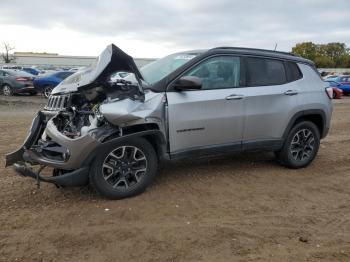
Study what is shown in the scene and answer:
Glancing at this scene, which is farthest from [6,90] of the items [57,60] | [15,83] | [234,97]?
[57,60]

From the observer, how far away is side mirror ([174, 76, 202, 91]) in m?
5.38

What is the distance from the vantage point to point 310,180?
6.37 meters

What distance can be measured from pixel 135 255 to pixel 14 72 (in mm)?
19286

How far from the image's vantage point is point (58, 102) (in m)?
5.41

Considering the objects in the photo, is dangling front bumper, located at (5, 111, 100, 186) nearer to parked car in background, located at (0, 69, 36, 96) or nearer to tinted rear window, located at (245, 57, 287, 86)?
tinted rear window, located at (245, 57, 287, 86)

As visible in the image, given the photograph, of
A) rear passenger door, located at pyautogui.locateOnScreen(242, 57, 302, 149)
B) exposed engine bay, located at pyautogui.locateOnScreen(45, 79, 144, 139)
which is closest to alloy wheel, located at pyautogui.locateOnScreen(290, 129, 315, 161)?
rear passenger door, located at pyautogui.locateOnScreen(242, 57, 302, 149)

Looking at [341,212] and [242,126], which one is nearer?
[341,212]

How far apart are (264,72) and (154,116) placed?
215 cm

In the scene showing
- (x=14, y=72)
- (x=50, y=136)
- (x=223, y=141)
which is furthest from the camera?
(x=14, y=72)

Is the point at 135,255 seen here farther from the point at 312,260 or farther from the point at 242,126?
the point at 242,126

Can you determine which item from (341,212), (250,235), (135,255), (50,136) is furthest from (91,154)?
(341,212)

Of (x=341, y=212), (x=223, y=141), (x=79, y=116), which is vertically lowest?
(x=341, y=212)

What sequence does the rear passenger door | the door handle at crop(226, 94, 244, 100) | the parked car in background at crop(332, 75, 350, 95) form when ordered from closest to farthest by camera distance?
the door handle at crop(226, 94, 244, 100)
the rear passenger door
the parked car in background at crop(332, 75, 350, 95)

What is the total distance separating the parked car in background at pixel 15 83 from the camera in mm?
20875
